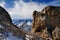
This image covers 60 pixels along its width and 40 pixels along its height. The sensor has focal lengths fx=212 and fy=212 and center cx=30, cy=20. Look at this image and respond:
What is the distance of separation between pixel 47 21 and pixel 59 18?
2.95 meters

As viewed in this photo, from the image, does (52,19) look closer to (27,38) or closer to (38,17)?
(38,17)

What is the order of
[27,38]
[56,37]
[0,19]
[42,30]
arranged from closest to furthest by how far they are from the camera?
1. [27,38]
2. [0,19]
3. [56,37]
4. [42,30]

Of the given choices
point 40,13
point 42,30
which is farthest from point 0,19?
point 40,13

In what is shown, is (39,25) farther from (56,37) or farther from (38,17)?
(56,37)

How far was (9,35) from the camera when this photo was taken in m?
19.3

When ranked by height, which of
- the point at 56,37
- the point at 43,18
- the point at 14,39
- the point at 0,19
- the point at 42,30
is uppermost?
the point at 43,18

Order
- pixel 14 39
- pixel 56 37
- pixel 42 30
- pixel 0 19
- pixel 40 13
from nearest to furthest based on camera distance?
1. pixel 14 39
2. pixel 0 19
3. pixel 56 37
4. pixel 42 30
5. pixel 40 13

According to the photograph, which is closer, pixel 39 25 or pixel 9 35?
pixel 9 35

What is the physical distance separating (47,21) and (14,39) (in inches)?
1274

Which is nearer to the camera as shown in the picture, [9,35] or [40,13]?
[9,35]

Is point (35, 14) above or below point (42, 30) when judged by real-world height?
above

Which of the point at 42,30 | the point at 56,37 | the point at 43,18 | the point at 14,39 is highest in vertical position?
the point at 43,18

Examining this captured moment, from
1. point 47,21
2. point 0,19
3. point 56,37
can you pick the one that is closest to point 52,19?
point 47,21

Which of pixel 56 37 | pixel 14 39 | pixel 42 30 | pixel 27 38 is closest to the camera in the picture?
pixel 14 39
